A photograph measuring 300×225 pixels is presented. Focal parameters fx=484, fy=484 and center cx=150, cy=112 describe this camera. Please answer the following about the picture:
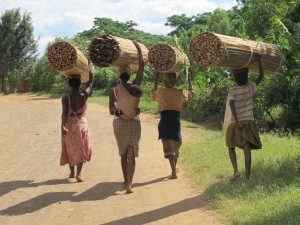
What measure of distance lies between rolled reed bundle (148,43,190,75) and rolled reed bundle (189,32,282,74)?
27.8 inches

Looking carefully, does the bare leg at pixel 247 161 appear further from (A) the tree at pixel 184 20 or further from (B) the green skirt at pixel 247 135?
(A) the tree at pixel 184 20

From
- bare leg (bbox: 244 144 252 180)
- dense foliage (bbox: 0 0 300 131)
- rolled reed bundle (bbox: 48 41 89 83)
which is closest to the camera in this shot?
bare leg (bbox: 244 144 252 180)

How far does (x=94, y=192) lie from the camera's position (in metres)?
6.45

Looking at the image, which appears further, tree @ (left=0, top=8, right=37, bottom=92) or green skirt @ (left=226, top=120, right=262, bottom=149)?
tree @ (left=0, top=8, right=37, bottom=92)

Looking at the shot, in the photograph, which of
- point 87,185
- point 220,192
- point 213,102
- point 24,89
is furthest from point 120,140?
point 24,89

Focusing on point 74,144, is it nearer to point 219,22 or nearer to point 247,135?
point 247,135

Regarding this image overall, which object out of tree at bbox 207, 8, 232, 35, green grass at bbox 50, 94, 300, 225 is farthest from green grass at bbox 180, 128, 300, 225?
tree at bbox 207, 8, 232, 35

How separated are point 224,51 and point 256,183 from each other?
1.71 metres

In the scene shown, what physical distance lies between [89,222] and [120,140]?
1.64 m

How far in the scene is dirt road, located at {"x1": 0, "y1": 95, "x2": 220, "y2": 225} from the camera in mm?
5266

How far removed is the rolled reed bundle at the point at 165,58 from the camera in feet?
22.0

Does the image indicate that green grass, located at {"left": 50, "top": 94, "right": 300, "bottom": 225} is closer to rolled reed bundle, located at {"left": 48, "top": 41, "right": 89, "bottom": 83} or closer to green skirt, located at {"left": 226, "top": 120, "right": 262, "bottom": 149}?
green skirt, located at {"left": 226, "top": 120, "right": 262, "bottom": 149}

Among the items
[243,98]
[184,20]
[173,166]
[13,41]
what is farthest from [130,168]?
[184,20]

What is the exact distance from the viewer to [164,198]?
6.05 m
